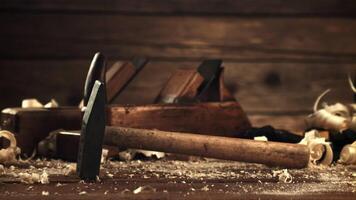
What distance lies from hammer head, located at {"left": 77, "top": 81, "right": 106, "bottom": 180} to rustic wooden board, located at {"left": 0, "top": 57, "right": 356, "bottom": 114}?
1425 millimetres

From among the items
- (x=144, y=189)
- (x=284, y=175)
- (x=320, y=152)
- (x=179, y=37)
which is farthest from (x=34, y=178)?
(x=179, y=37)

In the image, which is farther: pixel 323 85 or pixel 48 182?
pixel 323 85

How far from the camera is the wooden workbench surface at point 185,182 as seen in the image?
4.05ft

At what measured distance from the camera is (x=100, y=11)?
277 cm

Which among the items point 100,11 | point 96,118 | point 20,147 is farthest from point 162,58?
point 96,118

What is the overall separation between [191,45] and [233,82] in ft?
0.94

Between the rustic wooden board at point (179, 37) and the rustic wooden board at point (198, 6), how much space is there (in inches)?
1.4

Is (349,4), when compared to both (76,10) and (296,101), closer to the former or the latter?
(296,101)

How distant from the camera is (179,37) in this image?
9.29 feet

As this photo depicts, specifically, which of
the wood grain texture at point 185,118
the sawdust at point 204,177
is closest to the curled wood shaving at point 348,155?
the sawdust at point 204,177

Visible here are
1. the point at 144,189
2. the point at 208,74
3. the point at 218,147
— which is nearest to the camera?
the point at 144,189

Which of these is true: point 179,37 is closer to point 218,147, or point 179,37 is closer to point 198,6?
point 198,6

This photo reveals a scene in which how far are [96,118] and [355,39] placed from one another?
1946mm

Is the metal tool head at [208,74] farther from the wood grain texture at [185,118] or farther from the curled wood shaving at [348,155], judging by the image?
the curled wood shaving at [348,155]
